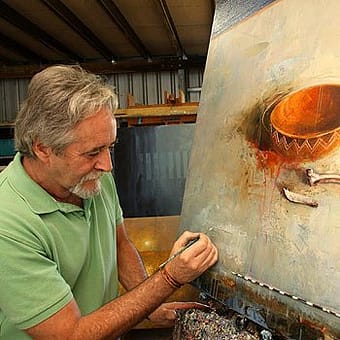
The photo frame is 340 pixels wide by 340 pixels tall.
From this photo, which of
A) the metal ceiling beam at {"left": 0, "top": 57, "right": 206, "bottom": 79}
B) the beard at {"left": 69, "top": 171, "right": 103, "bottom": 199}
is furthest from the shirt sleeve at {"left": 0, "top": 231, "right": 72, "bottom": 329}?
the metal ceiling beam at {"left": 0, "top": 57, "right": 206, "bottom": 79}

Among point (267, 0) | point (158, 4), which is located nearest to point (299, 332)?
point (267, 0)

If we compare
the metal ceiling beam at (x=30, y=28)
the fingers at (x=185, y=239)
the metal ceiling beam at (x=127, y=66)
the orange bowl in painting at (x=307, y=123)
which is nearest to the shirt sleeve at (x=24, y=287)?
the fingers at (x=185, y=239)

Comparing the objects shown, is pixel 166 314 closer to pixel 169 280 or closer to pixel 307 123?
pixel 169 280

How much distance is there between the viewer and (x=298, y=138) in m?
0.86

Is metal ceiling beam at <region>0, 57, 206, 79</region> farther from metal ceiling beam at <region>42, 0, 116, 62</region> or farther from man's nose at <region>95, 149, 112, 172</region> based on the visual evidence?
man's nose at <region>95, 149, 112, 172</region>

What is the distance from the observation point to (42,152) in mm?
1062

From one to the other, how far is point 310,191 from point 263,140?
19 centimetres

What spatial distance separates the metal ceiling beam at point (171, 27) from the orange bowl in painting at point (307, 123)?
3.36 meters

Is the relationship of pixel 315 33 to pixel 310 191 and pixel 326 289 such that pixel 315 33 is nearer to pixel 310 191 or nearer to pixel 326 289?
pixel 310 191

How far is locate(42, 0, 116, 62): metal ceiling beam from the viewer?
415 centimetres

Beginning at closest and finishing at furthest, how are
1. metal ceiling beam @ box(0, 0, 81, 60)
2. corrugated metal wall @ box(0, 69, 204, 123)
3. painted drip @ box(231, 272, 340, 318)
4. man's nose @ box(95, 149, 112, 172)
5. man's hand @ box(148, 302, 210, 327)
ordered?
1. painted drip @ box(231, 272, 340, 318)
2. man's nose @ box(95, 149, 112, 172)
3. man's hand @ box(148, 302, 210, 327)
4. metal ceiling beam @ box(0, 0, 81, 60)
5. corrugated metal wall @ box(0, 69, 204, 123)

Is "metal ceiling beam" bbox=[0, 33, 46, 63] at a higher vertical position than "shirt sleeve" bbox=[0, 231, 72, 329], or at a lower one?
A: higher

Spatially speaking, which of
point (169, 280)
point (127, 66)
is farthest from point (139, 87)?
point (169, 280)

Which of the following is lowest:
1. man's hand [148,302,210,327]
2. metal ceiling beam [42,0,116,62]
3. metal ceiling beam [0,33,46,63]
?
man's hand [148,302,210,327]
